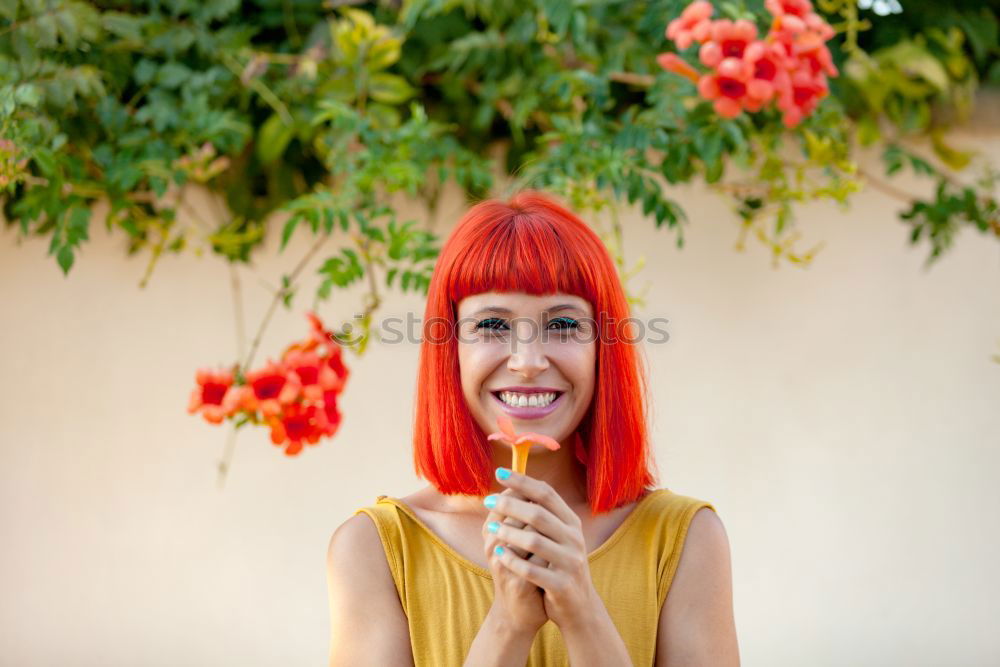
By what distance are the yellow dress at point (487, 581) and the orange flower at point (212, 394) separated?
2.29ft

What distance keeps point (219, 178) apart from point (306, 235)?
0.29 meters

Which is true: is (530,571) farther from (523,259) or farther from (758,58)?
(758,58)

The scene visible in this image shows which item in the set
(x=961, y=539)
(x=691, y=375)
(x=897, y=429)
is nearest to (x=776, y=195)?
(x=691, y=375)

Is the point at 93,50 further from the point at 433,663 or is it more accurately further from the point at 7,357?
the point at 433,663

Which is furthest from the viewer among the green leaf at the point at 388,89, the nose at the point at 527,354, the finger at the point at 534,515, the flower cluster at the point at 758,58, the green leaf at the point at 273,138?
the green leaf at the point at 273,138

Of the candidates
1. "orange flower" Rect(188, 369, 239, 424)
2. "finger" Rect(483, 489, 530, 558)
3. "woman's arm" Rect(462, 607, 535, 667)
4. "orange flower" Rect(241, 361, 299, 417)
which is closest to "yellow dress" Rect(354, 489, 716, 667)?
"woman's arm" Rect(462, 607, 535, 667)

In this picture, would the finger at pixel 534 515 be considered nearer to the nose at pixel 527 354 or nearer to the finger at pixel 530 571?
the finger at pixel 530 571

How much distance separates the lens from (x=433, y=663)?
1566 mm

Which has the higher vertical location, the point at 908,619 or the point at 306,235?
the point at 306,235

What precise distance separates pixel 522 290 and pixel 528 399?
16cm

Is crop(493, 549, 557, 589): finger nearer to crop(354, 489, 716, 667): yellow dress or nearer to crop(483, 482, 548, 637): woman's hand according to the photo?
crop(483, 482, 548, 637): woman's hand

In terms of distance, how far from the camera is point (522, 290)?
1.56 m

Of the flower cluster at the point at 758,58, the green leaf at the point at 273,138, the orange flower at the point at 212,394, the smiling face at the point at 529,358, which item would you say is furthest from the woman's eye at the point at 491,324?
the green leaf at the point at 273,138

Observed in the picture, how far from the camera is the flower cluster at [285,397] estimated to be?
222 centimetres
